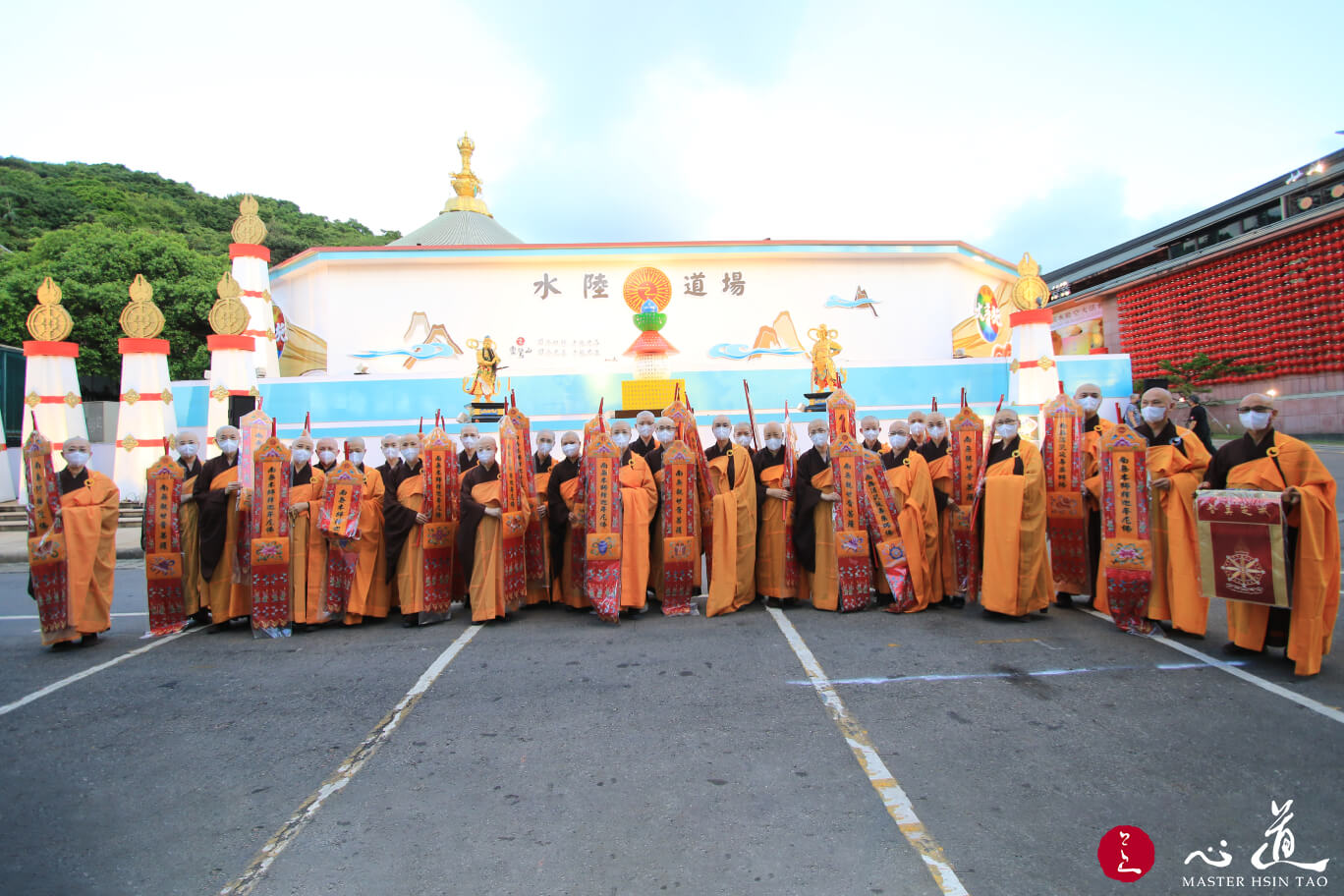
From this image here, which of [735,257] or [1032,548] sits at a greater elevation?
[735,257]

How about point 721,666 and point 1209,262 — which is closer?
point 721,666

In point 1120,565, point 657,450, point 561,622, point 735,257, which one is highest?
point 735,257

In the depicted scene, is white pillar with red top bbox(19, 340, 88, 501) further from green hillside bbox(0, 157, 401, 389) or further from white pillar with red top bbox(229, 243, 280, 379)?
green hillside bbox(0, 157, 401, 389)

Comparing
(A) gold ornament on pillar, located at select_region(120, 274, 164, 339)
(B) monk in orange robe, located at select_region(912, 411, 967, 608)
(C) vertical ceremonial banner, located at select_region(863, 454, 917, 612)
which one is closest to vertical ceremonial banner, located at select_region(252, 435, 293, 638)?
(C) vertical ceremonial banner, located at select_region(863, 454, 917, 612)

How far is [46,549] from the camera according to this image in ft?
17.2

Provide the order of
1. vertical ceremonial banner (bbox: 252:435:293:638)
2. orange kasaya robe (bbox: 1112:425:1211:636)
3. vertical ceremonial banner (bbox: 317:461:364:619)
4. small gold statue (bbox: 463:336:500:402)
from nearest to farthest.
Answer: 1. orange kasaya robe (bbox: 1112:425:1211:636)
2. vertical ceremonial banner (bbox: 252:435:293:638)
3. vertical ceremonial banner (bbox: 317:461:364:619)
4. small gold statue (bbox: 463:336:500:402)

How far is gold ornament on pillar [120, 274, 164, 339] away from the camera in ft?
43.5

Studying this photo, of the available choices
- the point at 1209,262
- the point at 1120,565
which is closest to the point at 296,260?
the point at 1120,565

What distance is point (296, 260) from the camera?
16.6 meters

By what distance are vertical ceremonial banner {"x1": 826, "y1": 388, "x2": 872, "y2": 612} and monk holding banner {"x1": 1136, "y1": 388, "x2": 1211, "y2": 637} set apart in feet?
6.48

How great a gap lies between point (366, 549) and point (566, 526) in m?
1.67

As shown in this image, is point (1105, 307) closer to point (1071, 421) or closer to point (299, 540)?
point (1071, 421)

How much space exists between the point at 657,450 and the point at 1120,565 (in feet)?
11.9

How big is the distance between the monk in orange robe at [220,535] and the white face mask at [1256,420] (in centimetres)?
726
